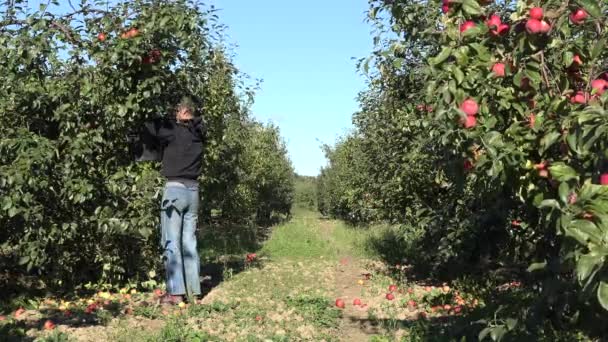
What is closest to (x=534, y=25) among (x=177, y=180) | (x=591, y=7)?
(x=591, y=7)

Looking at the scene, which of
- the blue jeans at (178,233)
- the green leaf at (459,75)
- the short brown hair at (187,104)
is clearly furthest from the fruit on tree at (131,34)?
the green leaf at (459,75)

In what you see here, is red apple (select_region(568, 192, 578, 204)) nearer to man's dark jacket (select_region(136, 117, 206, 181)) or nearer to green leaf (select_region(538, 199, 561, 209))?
green leaf (select_region(538, 199, 561, 209))

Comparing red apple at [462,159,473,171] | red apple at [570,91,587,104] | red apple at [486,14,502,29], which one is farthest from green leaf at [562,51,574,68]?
red apple at [462,159,473,171]

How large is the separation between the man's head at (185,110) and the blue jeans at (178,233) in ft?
1.84

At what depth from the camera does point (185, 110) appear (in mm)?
5125

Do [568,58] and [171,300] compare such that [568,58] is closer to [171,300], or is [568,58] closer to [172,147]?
[172,147]

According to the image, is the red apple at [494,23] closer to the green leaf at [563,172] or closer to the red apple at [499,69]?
the red apple at [499,69]

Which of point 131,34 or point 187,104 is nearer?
point 131,34

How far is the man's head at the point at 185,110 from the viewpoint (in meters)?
5.12

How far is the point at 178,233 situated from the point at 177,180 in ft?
1.50

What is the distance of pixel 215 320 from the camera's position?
473 centimetres

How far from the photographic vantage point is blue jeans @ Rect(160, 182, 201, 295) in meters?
5.11

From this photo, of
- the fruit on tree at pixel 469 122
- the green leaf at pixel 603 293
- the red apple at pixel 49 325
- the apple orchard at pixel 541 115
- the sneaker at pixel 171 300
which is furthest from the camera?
the sneaker at pixel 171 300

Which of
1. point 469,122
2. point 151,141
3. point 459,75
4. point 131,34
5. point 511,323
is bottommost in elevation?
point 511,323
